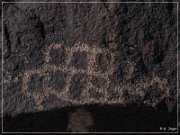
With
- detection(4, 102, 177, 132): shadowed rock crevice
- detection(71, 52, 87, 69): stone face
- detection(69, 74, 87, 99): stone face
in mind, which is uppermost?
detection(71, 52, 87, 69): stone face

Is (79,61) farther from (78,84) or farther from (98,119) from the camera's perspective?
(98,119)

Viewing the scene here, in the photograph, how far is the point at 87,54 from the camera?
1.66 metres

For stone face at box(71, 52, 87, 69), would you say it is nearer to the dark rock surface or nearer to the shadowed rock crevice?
the dark rock surface

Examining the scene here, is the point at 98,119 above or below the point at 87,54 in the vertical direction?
below

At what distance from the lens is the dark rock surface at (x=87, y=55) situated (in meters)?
1.64

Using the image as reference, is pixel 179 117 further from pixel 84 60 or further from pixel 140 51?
pixel 84 60

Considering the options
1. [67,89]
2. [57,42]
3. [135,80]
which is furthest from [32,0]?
[135,80]

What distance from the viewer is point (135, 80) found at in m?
1.65

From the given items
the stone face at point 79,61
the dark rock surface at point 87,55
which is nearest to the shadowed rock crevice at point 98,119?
the dark rock surface at point 87,55

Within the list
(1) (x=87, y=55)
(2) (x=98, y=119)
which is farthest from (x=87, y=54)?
(2) (x=98, y=119)

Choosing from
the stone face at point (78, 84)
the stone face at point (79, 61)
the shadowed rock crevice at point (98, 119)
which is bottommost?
the shadowed rock crevice at point (98, 119)

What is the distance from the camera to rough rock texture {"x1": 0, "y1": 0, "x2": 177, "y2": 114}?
1637 mm

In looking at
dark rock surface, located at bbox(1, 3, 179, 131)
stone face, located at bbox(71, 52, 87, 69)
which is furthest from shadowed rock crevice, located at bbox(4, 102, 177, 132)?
stone face, located at bbox(71, 52, 87, 69)

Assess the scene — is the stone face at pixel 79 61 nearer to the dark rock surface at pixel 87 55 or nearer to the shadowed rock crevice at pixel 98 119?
the dark rock surface at pixel 87 55
